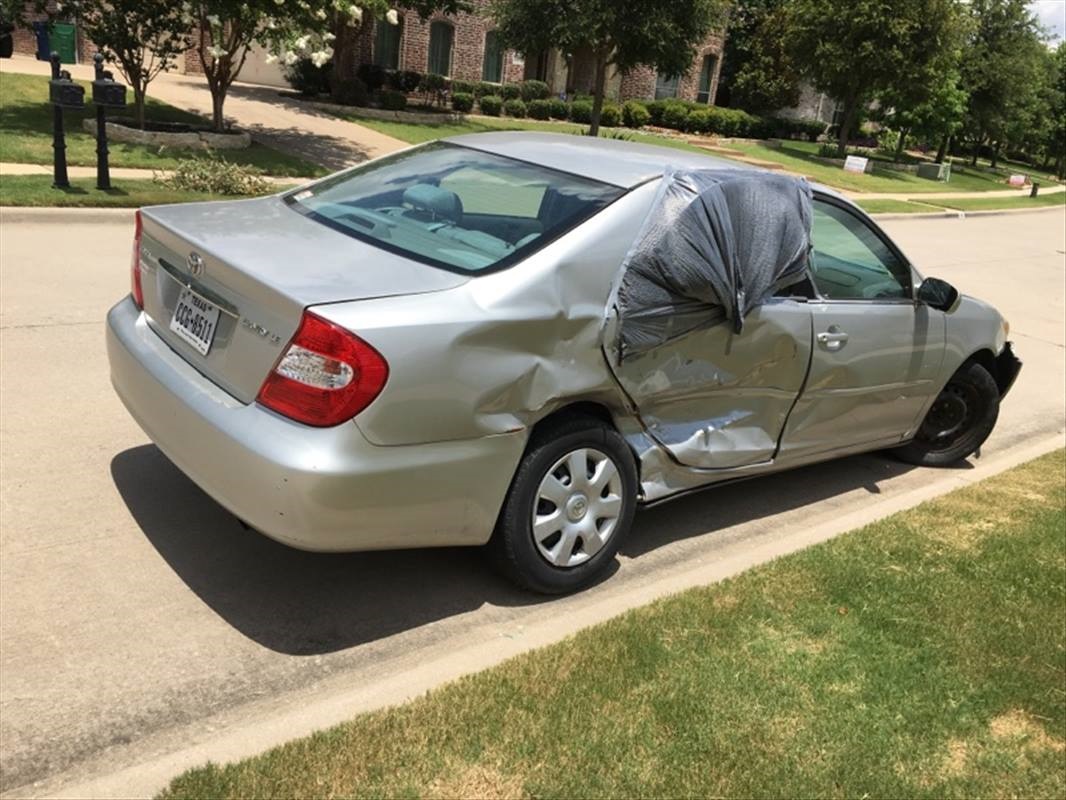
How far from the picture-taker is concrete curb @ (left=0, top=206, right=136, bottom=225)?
9500 millimetres

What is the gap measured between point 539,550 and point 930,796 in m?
1.57

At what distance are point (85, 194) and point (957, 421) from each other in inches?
356

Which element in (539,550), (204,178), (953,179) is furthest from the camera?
(953,179)

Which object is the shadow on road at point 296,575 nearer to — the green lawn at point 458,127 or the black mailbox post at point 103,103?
the black mailbox post at point 103,103

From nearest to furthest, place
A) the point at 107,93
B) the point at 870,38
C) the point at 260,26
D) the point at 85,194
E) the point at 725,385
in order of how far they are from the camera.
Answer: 1. the point at 725,385
2. the point at 107,93
3. the point at 85,194
4. the point at 260,26
5. the point at 870,38

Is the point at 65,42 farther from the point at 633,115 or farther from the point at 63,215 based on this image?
A: the point at 633,115

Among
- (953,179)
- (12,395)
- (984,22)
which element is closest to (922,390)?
(12,395)

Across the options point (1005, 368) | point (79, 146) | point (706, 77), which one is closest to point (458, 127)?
point (79, 146)

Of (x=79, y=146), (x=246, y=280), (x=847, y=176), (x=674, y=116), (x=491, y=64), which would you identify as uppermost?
(x=491, y=64)

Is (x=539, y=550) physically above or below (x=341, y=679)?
above

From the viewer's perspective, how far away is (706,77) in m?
45.7

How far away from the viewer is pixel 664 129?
126ft

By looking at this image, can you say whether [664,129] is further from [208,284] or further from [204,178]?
[208,284]

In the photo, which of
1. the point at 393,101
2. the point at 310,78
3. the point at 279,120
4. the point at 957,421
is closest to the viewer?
the point at 957,421
